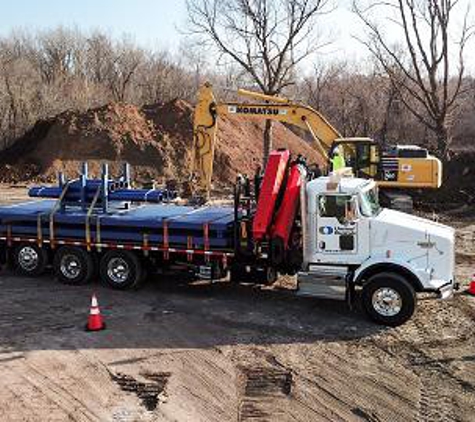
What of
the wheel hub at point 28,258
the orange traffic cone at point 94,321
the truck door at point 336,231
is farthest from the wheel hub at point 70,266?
the truck door at point 336,231

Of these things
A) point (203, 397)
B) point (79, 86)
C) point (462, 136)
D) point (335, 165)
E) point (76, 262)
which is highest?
point (79, 86)

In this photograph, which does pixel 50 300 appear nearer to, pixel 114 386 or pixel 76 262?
pixel 76 262

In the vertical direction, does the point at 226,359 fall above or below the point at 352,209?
below

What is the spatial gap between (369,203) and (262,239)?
205 cm

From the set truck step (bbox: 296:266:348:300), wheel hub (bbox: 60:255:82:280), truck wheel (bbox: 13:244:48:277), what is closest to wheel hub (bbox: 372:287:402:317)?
truck step (bbox: 296:266:348:300)

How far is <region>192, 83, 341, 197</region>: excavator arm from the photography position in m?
17.1

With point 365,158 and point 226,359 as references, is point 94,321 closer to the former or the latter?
point 226,359

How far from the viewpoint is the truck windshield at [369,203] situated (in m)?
10.8

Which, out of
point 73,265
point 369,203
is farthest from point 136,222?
point 369,203

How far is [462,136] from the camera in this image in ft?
177

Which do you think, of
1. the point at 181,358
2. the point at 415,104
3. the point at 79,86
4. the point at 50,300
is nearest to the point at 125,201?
the point at 50,300

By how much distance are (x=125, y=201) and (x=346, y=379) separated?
6.56m

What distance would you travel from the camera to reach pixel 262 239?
11398mm

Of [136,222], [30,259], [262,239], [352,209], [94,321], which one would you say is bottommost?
[94,321]
